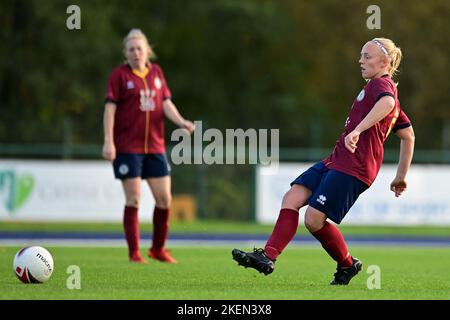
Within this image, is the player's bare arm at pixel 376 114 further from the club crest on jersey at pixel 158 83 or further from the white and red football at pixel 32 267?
the club crest on jersey at pixel 158 83

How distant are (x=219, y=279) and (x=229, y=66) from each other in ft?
108

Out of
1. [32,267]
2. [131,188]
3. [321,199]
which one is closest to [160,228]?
[131,188]

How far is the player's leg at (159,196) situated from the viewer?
12.6 m

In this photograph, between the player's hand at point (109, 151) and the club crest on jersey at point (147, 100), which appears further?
the club crest on jersey at point (147, 100)

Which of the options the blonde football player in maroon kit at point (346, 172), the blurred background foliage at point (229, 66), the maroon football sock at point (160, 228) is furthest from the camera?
the blurred background foliage at point (229, 66)

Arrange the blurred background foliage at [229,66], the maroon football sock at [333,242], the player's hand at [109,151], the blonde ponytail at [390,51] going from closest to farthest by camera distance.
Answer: the blonde ponytail at [390,51] → the maroon football sock at [333,242] → the player's hand at [109,151] → the blurred background foliage at [229,66]

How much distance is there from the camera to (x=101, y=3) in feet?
117

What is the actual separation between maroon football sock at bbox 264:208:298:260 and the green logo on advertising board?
14.6m

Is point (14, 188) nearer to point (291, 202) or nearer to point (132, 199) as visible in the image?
point (132, 199)

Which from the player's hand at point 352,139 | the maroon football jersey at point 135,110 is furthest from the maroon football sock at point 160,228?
the player's hand at point 352,139

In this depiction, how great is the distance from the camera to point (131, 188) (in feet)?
41.0

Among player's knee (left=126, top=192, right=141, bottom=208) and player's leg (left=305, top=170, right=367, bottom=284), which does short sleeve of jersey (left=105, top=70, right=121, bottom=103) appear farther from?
player's leg (left=305, top=170, right=367, bottom=284)

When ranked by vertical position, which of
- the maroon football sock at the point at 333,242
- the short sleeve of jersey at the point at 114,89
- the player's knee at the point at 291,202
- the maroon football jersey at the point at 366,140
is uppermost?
the short sleeve of jersey at the point at 114,89

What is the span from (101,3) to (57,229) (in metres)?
14.4
